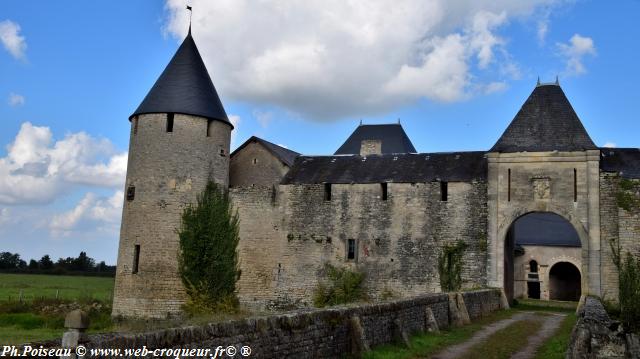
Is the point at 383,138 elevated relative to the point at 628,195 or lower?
elevated

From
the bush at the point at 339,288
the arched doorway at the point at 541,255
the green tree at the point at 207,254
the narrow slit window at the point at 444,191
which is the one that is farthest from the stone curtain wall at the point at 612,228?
the green tree at the point at 207,254

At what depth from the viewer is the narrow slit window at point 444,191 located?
2100cm

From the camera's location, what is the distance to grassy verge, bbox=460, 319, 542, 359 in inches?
377

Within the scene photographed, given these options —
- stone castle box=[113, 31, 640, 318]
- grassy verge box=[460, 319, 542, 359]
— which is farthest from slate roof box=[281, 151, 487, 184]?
grassy verge box=[460, 319, 542, 359]

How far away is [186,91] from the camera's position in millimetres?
22234

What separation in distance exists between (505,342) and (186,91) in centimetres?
1514

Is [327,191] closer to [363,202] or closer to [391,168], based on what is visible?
[363,202]

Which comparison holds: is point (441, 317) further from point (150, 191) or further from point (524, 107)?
point (150, 191)

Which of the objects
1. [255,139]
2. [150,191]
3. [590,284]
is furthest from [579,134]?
[150,191]

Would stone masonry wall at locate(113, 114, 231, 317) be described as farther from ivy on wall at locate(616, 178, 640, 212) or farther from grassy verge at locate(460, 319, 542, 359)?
ivy on wall at locate(616, 178, 640, 212)

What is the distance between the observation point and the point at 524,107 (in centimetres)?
2112

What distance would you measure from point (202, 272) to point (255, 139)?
6598 millimetres

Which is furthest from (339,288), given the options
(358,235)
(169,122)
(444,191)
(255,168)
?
(169,122)

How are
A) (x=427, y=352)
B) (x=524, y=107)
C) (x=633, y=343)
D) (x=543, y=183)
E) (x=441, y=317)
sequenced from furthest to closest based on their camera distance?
(x=524, y=107), (x=543, y=183), (x=441, y=317), (x=427, y=352), (x=633, y=343)
